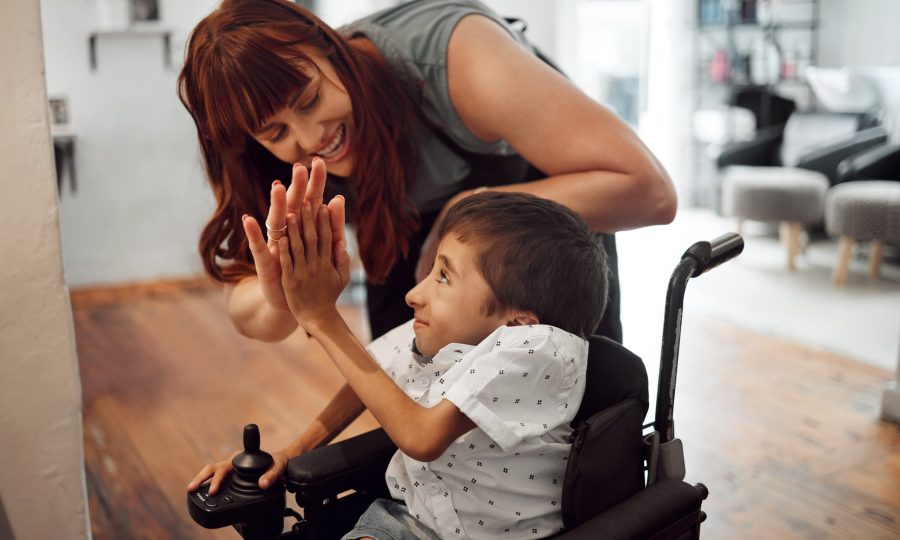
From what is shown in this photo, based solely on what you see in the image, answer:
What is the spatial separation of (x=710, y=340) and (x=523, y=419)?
8.32 ft

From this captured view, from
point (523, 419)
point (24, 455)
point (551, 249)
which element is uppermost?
point (551, 249)

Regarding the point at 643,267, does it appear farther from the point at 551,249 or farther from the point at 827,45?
the point at 551,249

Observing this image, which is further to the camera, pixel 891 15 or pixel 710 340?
pixel 891 15

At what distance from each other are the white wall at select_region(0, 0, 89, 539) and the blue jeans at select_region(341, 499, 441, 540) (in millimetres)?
534

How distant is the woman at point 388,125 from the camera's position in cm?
123

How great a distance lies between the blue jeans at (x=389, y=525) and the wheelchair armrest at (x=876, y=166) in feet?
13.4

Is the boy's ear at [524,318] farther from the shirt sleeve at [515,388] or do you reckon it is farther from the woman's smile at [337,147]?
the woman's smile at [337,147]

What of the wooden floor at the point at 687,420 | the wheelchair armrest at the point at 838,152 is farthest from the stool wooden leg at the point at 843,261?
the wooden floor at the point at 687,420

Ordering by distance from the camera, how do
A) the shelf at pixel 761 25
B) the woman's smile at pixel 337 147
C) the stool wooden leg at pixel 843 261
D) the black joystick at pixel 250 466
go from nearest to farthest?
the black joystick at pixel 250 466
the woman's smile at pixel 337 147
the stool wooden leg at pixel 843 261
the shelf at pixel 761 25

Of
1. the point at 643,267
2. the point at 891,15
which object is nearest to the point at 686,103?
the point at 891,15

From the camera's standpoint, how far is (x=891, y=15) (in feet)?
17.9

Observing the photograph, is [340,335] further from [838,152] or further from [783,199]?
[838,152]

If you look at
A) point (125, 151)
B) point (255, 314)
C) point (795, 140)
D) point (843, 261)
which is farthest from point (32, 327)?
point (795, 140)

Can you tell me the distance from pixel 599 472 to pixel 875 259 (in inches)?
146
